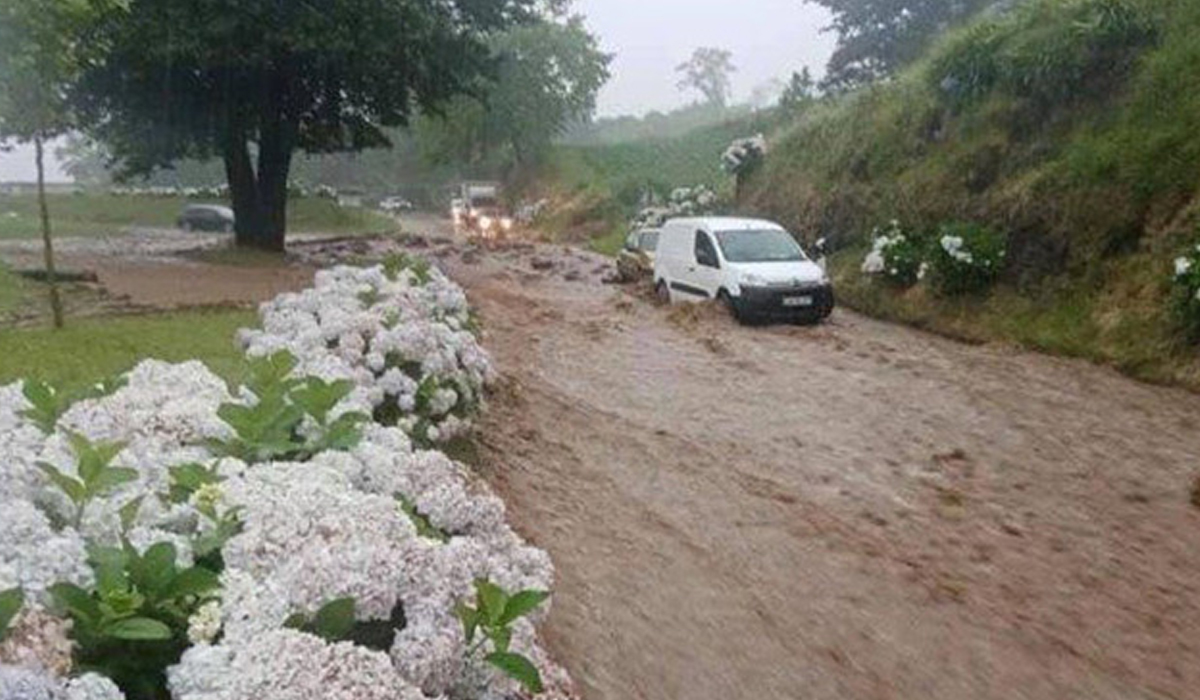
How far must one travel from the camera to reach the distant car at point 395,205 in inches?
3297

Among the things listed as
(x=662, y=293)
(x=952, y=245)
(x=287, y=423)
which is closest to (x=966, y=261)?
(x=952, y=245)

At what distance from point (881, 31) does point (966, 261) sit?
131ft

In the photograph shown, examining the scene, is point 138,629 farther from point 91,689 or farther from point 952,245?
point 952,245

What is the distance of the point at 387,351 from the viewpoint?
25.5 feet

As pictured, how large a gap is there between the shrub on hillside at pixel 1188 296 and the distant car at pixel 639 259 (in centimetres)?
1269

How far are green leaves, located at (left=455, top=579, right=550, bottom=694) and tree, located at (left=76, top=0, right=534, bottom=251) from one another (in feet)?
74.1

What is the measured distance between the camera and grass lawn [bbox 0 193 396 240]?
2013 inches

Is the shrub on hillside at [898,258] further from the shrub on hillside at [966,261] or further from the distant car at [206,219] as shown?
the distant car at [206,219]

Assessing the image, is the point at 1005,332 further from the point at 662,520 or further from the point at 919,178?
the point at 662,520

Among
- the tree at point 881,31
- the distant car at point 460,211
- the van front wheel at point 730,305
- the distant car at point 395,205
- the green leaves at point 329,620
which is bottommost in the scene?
the distant car at point 395,205

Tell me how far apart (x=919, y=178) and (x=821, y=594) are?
17.4 meters

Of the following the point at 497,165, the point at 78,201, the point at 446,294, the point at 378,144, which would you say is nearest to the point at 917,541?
the point at 446,294

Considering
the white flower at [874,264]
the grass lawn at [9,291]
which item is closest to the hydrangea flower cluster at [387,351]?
the grass lawn at [9,291]

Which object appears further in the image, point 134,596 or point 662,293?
point 662,293
